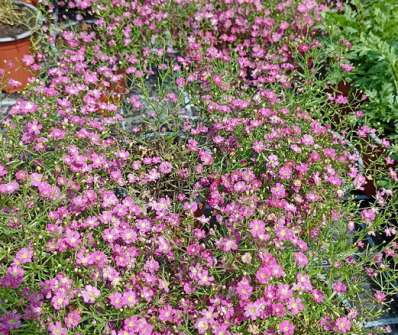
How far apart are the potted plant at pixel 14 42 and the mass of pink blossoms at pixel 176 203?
6.2 inches

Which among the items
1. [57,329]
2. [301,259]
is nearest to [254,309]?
[301,259]

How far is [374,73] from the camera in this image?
3264 mm

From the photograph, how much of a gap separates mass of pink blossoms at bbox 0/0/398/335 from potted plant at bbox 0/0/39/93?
158 mm

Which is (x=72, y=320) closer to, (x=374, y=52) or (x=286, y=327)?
(x=286, y=327)

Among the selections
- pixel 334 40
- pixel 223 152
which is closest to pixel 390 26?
pixel 334 40

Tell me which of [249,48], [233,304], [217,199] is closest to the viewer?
[233,304]

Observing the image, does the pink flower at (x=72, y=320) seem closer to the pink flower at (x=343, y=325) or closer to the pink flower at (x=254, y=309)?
the pink flower at (x=254, y=309)

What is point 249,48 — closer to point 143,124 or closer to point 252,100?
point 252,100

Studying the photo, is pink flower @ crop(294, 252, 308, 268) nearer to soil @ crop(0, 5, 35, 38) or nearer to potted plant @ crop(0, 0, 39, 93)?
potted plant @ crop(0, 0, 39, 93)

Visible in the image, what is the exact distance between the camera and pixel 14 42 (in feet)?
11.1

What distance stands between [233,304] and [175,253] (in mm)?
339

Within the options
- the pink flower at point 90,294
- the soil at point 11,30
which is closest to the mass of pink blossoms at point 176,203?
the pink flower at point 90,294

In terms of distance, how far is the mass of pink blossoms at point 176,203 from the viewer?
195cm

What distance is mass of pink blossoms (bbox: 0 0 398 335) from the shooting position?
1947mm
